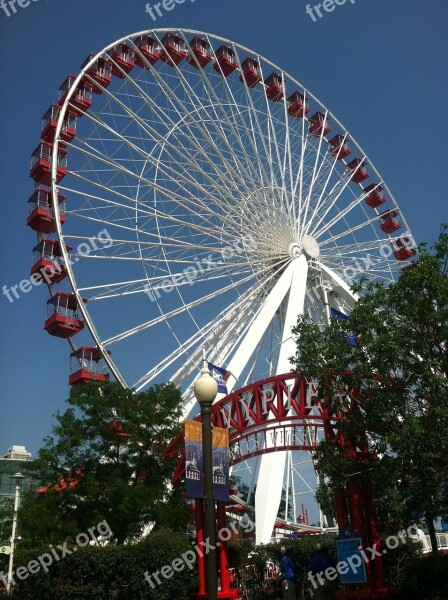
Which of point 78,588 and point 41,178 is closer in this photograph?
point 78,588

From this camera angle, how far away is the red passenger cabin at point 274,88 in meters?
34.0

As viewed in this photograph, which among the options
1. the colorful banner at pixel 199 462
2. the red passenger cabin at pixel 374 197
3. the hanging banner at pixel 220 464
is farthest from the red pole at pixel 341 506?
the red passenger cabin at pixel 374 197

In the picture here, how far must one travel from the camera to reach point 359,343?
14.7m

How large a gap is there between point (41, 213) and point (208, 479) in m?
18.0

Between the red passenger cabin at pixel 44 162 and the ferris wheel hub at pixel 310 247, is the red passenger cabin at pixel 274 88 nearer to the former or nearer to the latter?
the ferris wheel hub at pixel 310 247

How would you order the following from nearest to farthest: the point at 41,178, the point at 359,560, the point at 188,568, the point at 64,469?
the point at 359,560 → the point at 188,568 → the point at 64,469 → the point at 41,178

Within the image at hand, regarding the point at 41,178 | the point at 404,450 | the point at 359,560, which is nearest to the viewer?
the point at 404,450

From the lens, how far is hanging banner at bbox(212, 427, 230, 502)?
12.7 meters

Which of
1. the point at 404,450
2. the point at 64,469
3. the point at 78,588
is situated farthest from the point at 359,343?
the point at 64,469

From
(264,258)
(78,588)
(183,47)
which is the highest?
(183,47)

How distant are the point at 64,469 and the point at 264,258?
1314 cm

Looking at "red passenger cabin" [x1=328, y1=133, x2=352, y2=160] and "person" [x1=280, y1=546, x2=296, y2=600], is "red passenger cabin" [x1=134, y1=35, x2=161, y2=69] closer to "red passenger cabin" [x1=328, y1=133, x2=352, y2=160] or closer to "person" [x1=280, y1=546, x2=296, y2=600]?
"red passenger cabin" [x1=328, y1=133, x2=352, y2=160]

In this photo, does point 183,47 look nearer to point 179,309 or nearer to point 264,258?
point 264,258

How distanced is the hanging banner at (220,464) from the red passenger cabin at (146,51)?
19.9 metres
